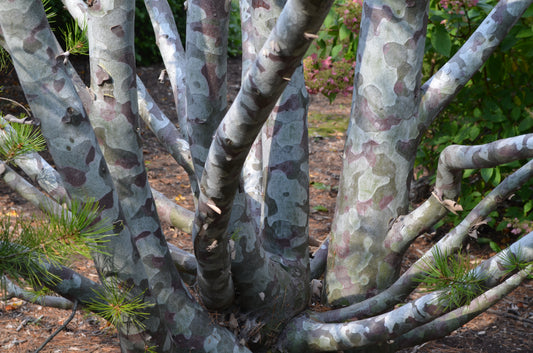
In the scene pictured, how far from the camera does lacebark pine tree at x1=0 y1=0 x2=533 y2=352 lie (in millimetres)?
1271

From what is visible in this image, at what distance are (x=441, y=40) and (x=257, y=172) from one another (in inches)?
55.8

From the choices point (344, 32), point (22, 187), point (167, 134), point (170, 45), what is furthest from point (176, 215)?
point (344, 32)

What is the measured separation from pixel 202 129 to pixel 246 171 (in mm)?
721

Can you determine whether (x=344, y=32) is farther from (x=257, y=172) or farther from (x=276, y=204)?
(x=276, y=204)

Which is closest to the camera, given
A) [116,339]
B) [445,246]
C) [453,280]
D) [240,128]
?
[240,128]

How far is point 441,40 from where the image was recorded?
2922 mm

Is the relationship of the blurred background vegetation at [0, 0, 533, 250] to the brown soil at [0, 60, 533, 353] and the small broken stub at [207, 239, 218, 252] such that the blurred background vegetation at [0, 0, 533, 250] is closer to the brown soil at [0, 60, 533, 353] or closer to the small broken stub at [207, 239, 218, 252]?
the brown soil at [0, 60, 533, 353]

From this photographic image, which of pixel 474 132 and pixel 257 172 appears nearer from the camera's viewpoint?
pixel 257 172

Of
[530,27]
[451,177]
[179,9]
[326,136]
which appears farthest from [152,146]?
[451,177]

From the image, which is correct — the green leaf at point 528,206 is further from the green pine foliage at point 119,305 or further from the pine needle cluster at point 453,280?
the green pine foliage at point 119,305

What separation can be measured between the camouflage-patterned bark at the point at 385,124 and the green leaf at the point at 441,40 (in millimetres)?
835

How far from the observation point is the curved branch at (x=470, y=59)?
2.01 meters

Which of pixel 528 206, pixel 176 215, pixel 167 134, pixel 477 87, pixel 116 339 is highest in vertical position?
pixel 477 87

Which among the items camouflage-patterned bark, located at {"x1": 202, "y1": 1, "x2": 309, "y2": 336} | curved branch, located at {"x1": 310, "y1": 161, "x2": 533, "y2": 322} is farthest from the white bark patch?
curved branch, located at {"x1": 310, "y1": 161, "x2": 533, "y2": 322}
